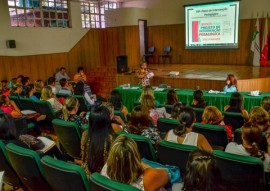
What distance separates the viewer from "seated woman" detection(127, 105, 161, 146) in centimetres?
282

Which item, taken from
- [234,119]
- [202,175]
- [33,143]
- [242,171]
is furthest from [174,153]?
[234,119]

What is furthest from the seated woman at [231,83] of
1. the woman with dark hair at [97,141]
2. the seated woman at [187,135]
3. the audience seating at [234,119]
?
the woman with dark hair at [97,141]

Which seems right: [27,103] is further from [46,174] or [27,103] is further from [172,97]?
[46,174]

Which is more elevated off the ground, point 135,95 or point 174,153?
point 174,153

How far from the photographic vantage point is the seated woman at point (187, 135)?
253 cm

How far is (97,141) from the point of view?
227 centimetres

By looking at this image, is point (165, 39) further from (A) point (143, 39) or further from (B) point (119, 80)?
(B) point (119, 80)

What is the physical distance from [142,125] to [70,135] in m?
0.98

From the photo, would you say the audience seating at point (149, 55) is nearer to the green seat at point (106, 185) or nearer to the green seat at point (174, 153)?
the green seat at point (174, 153)

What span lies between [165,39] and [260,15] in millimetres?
4289

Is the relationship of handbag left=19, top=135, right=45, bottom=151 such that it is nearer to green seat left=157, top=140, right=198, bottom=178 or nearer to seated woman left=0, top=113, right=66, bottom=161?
seated woman left=0, top=113, right=66, bottom=161

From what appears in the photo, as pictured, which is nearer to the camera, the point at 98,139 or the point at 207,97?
the point at 98,139

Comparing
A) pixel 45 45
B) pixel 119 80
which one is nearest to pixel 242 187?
pixel 119 80

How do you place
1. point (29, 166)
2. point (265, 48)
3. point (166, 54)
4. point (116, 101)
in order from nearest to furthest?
1. point (29, 166)
2. point (116, 101)
3. point (265, 48)
4. point (166, 54)
